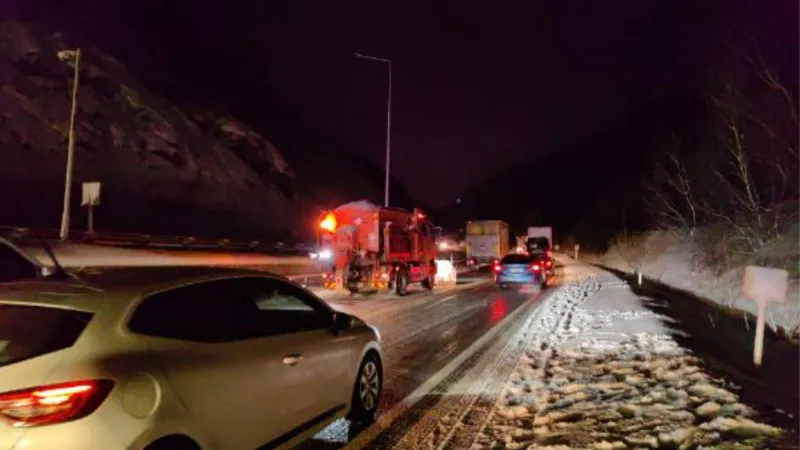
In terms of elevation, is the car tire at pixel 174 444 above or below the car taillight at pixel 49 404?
below

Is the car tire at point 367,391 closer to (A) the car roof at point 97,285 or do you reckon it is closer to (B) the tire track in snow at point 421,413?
(B) the tire track in snow at point 421,413

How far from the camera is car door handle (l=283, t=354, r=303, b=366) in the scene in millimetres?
5200

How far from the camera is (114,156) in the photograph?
55.2m

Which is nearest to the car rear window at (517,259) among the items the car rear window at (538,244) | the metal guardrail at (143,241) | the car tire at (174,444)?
the car rear window at (538,244)

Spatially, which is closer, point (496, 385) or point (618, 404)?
point (618, 404)

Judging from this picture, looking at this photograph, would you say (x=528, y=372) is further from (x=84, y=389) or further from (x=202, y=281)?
(x=84, y=389)

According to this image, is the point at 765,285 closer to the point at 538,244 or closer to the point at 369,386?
the point at 369,386

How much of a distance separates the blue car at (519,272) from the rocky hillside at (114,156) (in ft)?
105

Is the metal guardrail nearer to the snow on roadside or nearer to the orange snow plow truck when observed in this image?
the orange snow plow truck

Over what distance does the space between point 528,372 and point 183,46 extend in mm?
91736

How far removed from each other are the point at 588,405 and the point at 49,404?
5.23m

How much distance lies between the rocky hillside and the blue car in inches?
1255

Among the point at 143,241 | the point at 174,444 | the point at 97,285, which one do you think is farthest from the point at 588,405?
the point at 143,241

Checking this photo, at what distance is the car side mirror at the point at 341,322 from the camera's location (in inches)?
245
